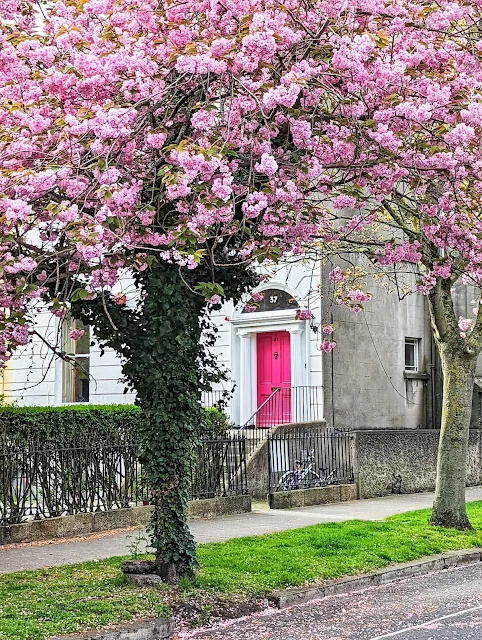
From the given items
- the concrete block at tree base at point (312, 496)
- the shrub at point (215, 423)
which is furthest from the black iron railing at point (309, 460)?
the shrub at point (215, 423)

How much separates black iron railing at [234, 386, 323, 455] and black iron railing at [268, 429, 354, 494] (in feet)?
6.58

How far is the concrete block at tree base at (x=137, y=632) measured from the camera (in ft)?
25.7

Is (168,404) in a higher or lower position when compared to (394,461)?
higher

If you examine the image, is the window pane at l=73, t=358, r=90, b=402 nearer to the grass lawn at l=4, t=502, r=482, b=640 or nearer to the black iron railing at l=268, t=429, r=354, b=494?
the black iron railing at l=268, t=429, r=354, b=494

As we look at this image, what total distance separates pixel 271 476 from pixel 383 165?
9.53 metres

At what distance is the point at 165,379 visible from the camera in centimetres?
962

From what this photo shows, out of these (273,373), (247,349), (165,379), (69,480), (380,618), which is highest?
(247,349)

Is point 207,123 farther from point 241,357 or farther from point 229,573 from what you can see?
point 241,357

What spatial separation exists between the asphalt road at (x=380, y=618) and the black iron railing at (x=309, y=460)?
23.3 ft

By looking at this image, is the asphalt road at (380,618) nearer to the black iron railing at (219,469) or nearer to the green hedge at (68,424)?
the green hedge at (68,424)

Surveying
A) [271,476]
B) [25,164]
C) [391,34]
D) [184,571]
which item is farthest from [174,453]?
[271,476]

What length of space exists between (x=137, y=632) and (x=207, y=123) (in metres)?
4.55

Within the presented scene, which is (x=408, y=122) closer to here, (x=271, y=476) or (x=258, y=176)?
(x=258, y=176)

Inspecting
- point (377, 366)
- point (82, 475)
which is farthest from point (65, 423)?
point (377, 366)
